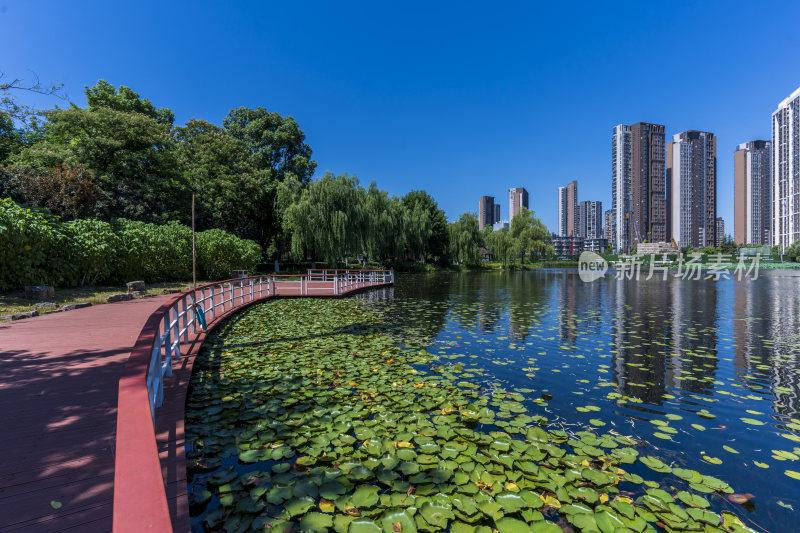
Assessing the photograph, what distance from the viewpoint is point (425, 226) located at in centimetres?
4284

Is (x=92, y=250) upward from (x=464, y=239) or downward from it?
downward

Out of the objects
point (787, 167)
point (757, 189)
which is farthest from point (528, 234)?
point (757, 189)

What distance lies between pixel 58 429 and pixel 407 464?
3.04 m

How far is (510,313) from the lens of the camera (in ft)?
41.5

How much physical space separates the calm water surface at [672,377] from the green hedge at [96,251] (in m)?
12.1

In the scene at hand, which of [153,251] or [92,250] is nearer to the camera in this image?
[92,250]

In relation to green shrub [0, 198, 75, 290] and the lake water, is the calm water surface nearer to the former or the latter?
the lake water

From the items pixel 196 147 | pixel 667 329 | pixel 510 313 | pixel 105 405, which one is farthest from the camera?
pixel 196 147

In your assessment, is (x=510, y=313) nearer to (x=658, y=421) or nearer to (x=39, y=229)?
(x=658, y=421)

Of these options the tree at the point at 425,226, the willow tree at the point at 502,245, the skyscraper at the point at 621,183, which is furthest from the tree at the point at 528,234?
the skyscraper at the point at 621,183

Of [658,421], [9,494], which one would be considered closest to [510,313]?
[658,421]

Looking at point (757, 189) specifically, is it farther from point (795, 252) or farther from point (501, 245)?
point (501, 245)

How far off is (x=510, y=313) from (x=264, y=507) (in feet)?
36.8

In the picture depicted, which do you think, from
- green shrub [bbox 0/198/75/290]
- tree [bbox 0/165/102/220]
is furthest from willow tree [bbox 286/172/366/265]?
green shrub [bbox 0/198/75/290]
